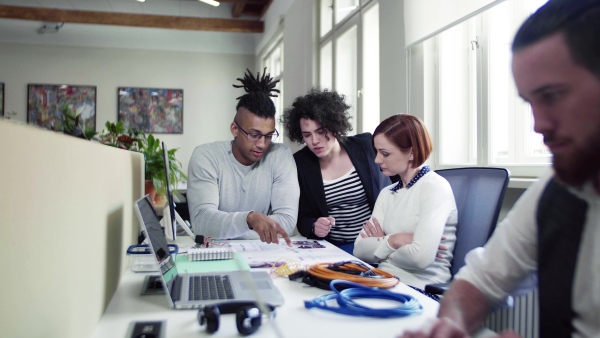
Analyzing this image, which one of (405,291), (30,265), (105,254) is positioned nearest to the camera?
(30,265)

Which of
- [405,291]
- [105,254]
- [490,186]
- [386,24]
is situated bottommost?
[405,291]

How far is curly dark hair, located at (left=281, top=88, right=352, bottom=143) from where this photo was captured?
2602 millimetres

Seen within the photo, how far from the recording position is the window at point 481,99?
2.26 meters

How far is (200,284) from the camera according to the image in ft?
4.28

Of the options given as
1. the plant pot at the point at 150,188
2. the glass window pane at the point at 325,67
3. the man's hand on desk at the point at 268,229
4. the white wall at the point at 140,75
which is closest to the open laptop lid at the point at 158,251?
the man's hand on desk at the point at 268,229

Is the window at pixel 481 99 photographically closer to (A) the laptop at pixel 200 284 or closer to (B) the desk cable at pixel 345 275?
(B) the desk cable at pixel 345 275

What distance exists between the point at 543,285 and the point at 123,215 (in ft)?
3.73

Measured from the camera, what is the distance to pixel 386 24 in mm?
3207

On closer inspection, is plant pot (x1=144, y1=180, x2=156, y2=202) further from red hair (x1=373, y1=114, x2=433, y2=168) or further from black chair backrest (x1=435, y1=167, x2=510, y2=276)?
black chair backrest (x1=435, y1=167, x2=510, y2=276)

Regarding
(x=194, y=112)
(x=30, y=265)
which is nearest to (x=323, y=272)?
(x=30, y=265)

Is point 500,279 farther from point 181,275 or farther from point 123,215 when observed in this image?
point 123,215

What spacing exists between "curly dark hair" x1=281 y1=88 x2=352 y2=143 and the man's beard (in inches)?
73.2

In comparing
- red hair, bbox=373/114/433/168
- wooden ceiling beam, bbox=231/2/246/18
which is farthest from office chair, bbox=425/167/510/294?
wooden ceiling beam, bbox=231/2/246/18

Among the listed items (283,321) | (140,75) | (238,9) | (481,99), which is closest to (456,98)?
(481,99)
